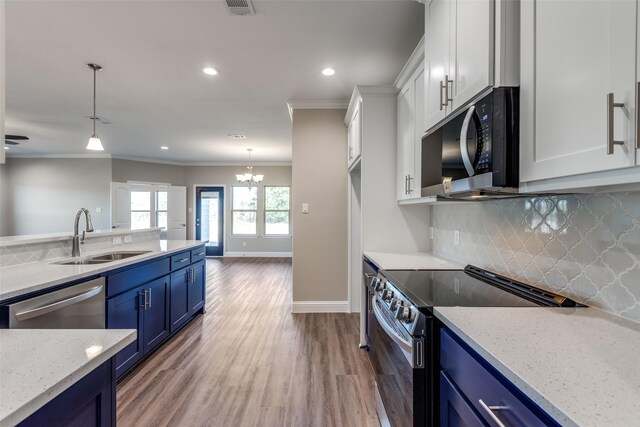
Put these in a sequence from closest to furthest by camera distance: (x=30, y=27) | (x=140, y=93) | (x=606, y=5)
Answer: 1. (x=606, y=5)
2. (x=30, y=27)
3. (x=140, y=93)

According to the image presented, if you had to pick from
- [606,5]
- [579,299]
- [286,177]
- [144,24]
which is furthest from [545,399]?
[286,177]

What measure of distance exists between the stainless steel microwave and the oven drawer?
0.59 m

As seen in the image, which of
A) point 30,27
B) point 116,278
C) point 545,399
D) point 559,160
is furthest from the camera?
point 30,27

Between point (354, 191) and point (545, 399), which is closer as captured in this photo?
point (545, 399)

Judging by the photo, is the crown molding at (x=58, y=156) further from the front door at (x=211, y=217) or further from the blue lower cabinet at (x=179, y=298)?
the blue lower cabinet at (x=179, y=298)

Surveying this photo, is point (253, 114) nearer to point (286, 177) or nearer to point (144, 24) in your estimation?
point (144, 24)

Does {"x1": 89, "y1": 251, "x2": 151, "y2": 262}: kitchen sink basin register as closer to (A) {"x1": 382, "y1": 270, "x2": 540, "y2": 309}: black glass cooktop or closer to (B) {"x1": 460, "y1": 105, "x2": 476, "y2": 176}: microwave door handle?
(A) {"x1": 382, "y1": 270, "x2": 540, "y2": 309}: black glass cooktop

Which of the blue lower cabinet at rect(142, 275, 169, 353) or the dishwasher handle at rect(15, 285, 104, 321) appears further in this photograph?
the blue lower cabinet at rect(142, 275, 169, 353)

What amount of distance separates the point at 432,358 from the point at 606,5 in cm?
117

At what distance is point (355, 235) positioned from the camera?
12.3 ft

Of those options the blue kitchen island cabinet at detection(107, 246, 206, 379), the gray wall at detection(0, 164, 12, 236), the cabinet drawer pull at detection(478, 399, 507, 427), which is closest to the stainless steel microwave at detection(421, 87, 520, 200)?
the cabinet drawer pull at detection(478, 399, 507, 427)

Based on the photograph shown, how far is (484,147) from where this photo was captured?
3.91 ft

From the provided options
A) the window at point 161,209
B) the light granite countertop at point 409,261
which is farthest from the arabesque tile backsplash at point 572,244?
the window at point 161,209

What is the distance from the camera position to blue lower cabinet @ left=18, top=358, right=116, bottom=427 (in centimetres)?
68
